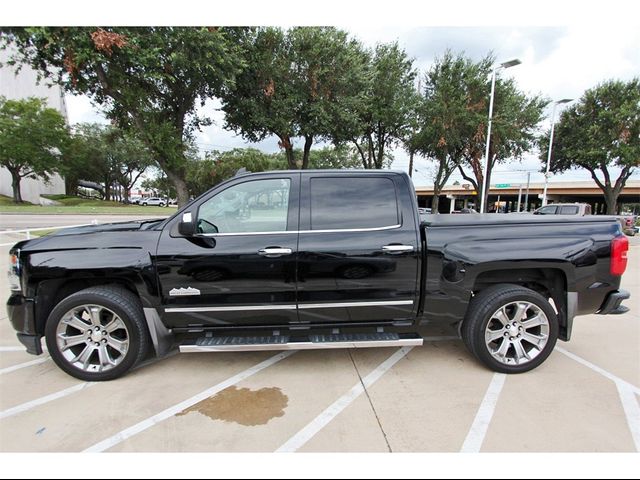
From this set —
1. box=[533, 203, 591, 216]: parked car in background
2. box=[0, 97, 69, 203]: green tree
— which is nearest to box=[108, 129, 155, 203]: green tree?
box=[0, 97, 69, 203]: green tree

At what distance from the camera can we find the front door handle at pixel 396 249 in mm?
3039

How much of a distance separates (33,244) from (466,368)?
4.34 m

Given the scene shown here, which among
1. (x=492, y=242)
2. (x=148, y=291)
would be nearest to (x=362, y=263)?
(x=492, y=242)

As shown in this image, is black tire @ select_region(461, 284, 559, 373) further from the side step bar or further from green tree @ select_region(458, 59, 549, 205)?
green tree @ select_region(458, 59, 549, 205)

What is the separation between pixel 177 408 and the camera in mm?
2725

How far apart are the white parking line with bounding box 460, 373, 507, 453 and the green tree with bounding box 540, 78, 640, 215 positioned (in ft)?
89.5

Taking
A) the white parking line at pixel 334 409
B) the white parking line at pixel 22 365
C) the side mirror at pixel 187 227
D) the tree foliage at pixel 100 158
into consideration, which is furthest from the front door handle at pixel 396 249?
the tree foliage at pixel 100 158

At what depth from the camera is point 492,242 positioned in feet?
10.1

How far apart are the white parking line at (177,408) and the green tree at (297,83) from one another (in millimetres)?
10646

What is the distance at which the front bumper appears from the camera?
9.92ft

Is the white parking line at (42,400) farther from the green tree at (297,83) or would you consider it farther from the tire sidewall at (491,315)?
the green tree at (297,83)

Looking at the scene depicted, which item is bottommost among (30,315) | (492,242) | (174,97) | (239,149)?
(30,315)

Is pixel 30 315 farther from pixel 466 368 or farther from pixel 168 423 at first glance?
pixel 466 368

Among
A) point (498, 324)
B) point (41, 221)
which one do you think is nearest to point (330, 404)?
point (498, 324)
